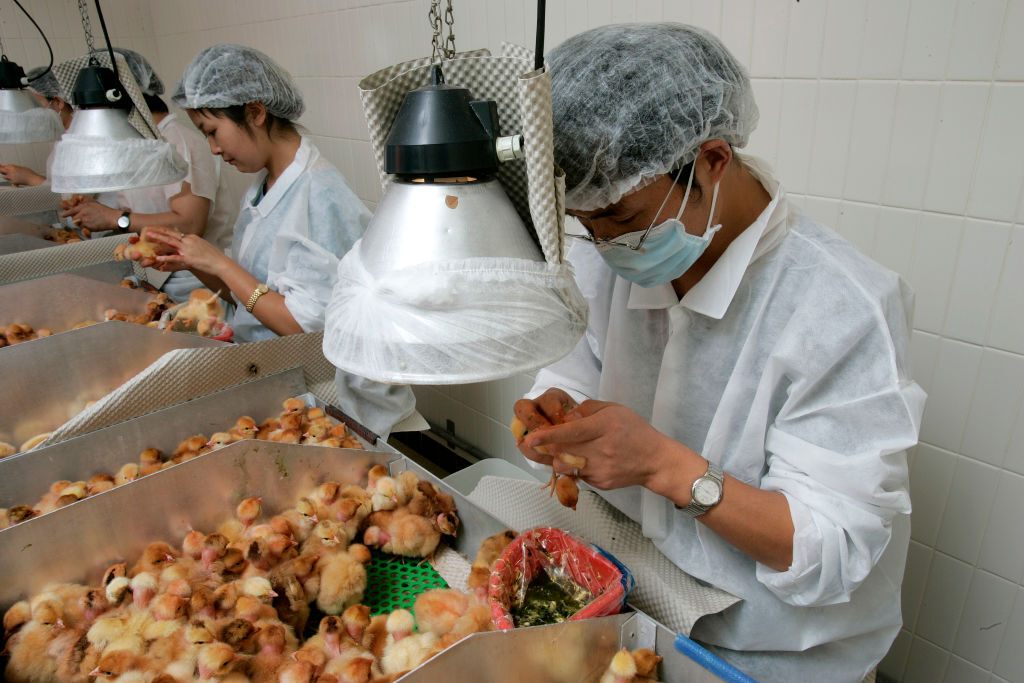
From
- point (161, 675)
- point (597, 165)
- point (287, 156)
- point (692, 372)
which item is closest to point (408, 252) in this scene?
point (597, 165)

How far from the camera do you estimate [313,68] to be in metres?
4.07

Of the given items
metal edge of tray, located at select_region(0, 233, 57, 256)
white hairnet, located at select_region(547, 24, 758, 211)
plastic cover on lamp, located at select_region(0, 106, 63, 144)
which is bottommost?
metal edge of tray, located at select_region(0, 233, 57, 256)

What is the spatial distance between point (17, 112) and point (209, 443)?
2173 mm

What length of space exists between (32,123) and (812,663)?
370 centimetres

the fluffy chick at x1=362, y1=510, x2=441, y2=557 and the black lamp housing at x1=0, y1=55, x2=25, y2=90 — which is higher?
the black lamp housing at x1=0, y1=55, x2=25, y2=90

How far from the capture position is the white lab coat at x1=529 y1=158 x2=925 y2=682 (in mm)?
1185

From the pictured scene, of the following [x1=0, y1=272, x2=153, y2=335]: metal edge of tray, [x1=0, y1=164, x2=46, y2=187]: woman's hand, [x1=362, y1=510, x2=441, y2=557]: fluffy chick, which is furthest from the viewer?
[x1=0, y1=164, x2=46, y2=187]: woman's hand

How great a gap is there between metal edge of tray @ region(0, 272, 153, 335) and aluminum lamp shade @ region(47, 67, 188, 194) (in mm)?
1114

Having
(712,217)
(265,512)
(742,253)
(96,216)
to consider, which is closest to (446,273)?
(712,217)

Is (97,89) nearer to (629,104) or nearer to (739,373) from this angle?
(629,104)

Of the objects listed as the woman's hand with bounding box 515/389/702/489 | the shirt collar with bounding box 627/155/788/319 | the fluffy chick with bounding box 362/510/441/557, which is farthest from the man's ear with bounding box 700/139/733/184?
the fluffy chick with bounding box 362/510/441/557

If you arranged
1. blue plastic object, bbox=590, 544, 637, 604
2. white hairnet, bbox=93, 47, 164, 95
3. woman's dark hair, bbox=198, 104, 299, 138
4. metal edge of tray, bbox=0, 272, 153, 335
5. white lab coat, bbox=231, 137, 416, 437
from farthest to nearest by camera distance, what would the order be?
1. white hairnet, bbox=93, 47, 164, 95
2. metal edge of tray, bbox=0, 272, 153, 335
3. woman's dark hair, bbox=198, 104, 299, 138
4. white lab coat, bbox=231, 137, 416, 437
5. blue plastic object, bbox=590, 544, 637, 604

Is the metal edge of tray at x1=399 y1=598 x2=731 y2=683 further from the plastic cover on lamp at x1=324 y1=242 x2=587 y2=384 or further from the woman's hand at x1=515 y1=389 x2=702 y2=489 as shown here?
the plastic cover on lamp at x1=324 y1=242 x2=587 y2=384

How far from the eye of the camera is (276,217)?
8.87 feet
